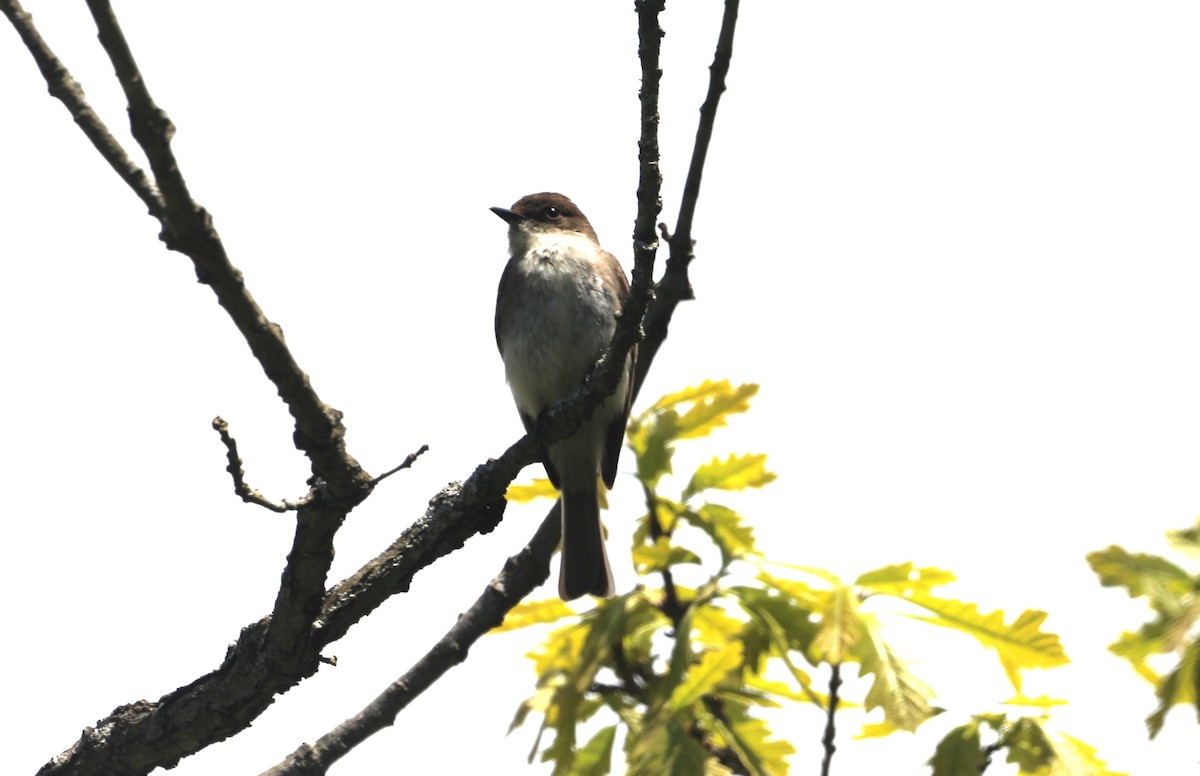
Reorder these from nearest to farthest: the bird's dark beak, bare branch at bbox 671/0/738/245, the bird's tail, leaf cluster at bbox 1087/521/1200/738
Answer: leaf cluster at bbox 1087/521/1200/738, bare branch at bbox 671/0/738/245, the bird's tail, the bird's dark beak

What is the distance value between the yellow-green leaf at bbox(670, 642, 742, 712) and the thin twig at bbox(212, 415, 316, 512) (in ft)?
6.14

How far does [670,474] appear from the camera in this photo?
427 centimetres

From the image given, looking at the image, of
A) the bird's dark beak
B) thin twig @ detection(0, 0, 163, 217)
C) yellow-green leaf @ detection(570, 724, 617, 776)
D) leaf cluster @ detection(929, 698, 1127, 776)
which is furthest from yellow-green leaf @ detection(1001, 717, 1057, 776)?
the bird's dark beak

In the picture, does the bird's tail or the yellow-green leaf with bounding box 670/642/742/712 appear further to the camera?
the bird's tail

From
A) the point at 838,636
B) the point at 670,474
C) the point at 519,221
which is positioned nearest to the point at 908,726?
the point at 838,636

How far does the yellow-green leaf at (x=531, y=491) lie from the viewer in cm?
468

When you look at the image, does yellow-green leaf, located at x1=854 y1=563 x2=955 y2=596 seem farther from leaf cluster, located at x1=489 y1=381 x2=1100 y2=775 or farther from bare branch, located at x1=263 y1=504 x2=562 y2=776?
bare branch, located at x1=263 y1=504 x2=562 y2=776

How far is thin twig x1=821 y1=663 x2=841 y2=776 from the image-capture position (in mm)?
3129

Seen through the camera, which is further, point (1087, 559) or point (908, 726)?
point (908, 726)

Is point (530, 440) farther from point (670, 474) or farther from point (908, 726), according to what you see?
point (908, 726)

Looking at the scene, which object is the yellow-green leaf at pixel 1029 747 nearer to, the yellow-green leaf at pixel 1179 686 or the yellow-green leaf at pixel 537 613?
the yellow-green leaf at pixel 1179 686

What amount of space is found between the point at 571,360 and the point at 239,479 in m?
3.83

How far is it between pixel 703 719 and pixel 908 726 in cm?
53

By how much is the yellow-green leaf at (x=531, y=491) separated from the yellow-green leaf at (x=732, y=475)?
63 cm
